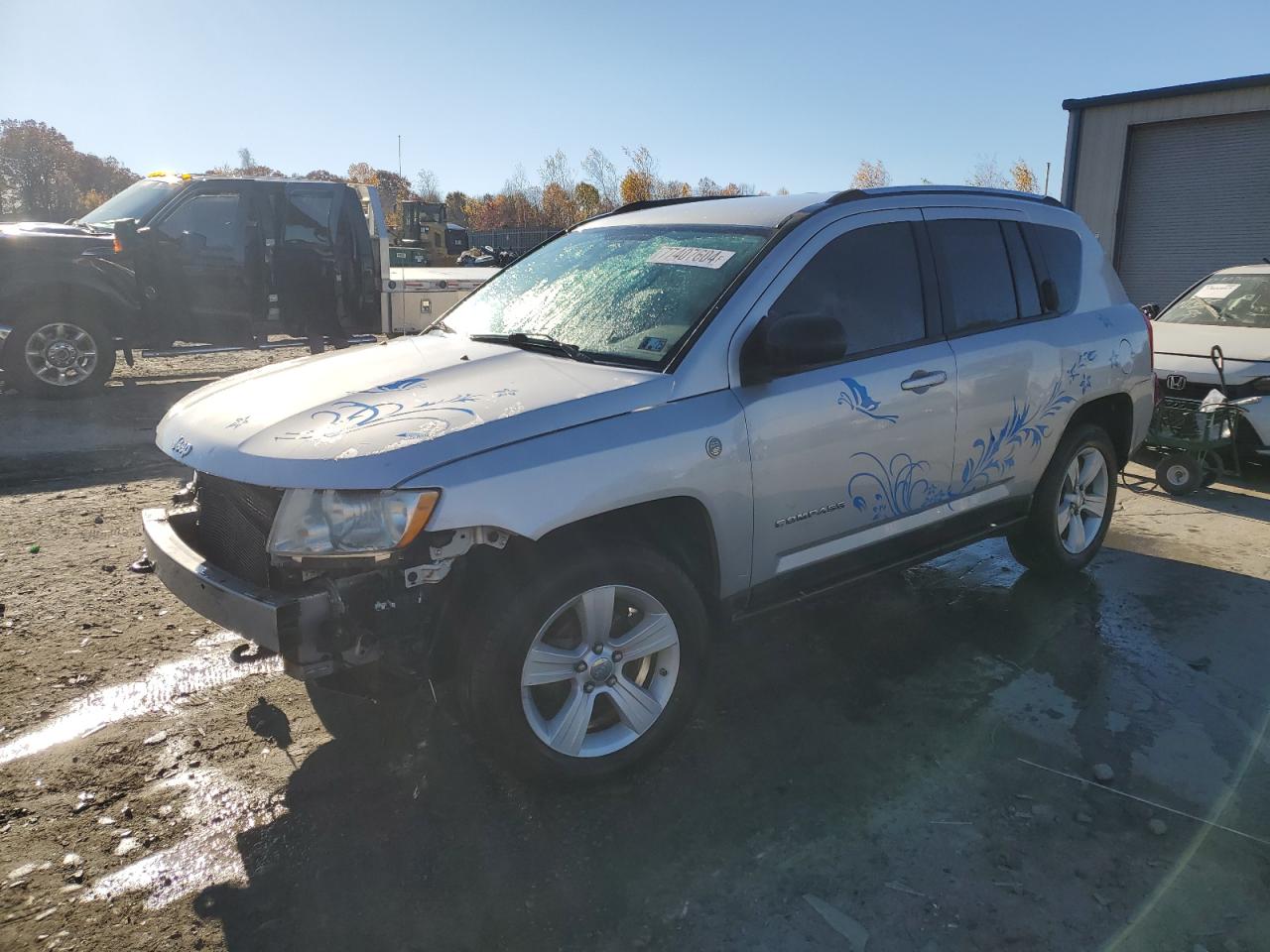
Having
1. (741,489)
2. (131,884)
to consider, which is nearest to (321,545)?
(131,884)

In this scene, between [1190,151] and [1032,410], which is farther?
[1190,151]

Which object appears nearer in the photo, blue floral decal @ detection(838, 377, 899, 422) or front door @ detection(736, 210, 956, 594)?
front door @ detection(736, 210, 956, 594)

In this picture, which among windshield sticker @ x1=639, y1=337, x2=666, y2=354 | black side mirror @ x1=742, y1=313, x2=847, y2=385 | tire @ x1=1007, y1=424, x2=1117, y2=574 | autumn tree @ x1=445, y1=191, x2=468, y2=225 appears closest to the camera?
black side mirror @ x1=742, y1=313, x2=847, y2=385

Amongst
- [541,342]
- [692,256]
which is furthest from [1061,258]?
[541,342]

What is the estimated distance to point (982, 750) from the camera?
328 cm

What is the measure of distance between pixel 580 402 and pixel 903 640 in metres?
2.21

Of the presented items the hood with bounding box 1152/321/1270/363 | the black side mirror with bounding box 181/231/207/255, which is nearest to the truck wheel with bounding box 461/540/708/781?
the hood with bounding box 1152/321/1270/363

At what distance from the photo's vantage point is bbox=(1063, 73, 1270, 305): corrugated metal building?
15.2 meters

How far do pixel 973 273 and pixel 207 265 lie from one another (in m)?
8.66

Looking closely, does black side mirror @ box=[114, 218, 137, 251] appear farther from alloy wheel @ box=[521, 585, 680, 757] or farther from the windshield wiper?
alloy wheel @ box=[521, 585, 680, 757]

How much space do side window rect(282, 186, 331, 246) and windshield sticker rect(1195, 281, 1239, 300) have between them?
9.31 m

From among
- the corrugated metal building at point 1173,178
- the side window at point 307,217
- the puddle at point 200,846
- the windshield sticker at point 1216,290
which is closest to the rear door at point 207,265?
the side window at point 307,217

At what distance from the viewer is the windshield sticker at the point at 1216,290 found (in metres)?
8.34

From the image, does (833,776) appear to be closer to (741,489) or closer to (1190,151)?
(741,489)
